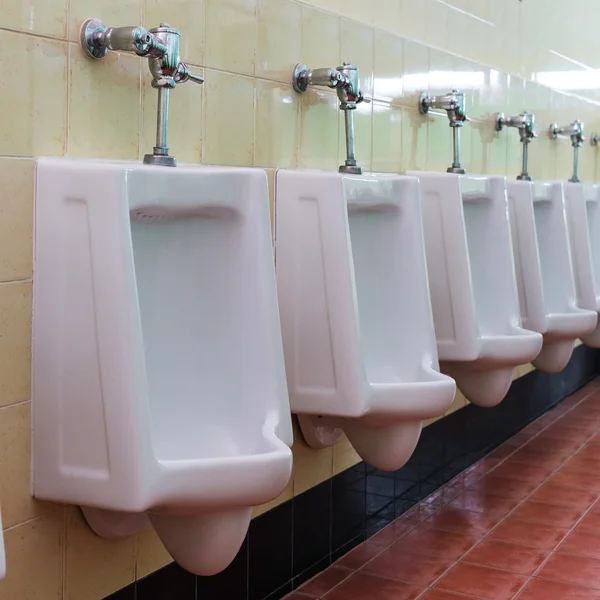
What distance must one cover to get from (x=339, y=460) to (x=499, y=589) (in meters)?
0.48

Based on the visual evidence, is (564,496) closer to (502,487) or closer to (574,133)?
(502,487)

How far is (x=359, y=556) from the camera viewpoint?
2.56m

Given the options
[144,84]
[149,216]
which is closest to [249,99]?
[144,84]

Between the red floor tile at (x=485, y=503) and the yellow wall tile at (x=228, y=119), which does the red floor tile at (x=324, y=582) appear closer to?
the red floor tile at (x=485, y=503)

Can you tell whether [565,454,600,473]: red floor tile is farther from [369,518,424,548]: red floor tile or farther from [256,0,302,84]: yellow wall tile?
[256,0,302,84]: yellow wall tile

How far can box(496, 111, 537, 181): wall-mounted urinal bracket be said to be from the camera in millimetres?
3377

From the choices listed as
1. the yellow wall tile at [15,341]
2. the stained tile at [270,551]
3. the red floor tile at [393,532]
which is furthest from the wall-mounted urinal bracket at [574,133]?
the yellow wall tile at [15,341]

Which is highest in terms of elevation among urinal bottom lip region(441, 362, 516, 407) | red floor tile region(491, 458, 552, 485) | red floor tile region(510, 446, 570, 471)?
urinal bottom lip region(441, 362, 516, 407)

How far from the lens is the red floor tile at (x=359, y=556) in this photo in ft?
8.23

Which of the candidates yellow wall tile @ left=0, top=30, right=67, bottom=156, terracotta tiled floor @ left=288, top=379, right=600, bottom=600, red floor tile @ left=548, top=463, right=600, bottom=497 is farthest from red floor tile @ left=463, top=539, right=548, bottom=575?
Answer: yellow wall tile @ left=0, top=30, right=67, bottom=156

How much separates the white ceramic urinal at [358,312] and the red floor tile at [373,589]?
1.07ft

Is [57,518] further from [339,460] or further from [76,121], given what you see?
[339,460]

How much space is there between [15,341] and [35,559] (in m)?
0.36

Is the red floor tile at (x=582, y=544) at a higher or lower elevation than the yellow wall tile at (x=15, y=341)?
lower
